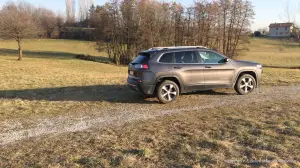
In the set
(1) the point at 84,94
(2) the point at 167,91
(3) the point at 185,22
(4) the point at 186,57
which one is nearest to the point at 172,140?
(2) the point at 167,91

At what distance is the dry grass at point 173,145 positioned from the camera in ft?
12.3

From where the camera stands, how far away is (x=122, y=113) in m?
6.50

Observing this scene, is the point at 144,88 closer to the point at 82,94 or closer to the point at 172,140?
the point at 82,94

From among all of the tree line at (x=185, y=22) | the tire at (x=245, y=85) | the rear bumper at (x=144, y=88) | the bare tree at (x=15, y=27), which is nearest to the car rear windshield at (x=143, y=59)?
the rear bumper at (x=144, y=88)

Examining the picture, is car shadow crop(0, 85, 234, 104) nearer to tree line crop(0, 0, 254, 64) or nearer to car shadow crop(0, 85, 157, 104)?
car shadow crop(0, 85, 157, 104)

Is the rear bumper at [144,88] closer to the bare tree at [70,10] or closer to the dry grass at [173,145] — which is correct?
the dry grass at [173,145]

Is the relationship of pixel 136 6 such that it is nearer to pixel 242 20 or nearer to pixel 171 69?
pixel 242 20

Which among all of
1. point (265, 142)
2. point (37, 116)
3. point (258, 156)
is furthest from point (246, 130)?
point (37, 116)

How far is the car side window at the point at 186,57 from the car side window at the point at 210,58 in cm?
24

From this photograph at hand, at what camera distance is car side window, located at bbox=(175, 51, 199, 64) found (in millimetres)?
7710

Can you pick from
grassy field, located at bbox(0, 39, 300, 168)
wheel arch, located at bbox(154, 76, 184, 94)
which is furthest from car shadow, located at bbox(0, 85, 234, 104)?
grassy field, located at bbox(0, 39, 300, 168)

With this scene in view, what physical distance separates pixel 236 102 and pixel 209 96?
1.09 metres

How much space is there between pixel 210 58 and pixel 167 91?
1771 mm

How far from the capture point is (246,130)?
5.00 meters
